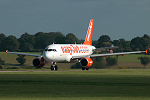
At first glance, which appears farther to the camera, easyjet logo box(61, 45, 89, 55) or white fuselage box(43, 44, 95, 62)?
easyjet logo box(61, 45, 89, 55)

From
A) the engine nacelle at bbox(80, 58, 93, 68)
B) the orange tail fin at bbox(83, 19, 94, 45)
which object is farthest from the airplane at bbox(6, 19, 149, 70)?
the orange tail fin at bbox(83, 19, 94, 45)

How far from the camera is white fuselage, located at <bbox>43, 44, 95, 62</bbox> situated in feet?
237

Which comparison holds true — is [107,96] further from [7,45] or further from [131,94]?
[7,45]

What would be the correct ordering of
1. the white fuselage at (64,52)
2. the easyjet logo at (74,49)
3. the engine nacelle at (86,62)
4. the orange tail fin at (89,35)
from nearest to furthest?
the white fuselage at (64,52) < the engine nacelle at (86,62) < the easyjet logo at (74,49) < the orange tail fin at (89,35)

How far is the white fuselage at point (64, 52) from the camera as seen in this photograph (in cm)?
7231

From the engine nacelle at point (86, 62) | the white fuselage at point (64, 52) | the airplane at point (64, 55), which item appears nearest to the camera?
the white fuselage at point (64, 52)

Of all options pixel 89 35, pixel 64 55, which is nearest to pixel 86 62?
pixel 64 55

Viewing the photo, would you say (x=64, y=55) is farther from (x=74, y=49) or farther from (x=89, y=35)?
(x=89, y=35)

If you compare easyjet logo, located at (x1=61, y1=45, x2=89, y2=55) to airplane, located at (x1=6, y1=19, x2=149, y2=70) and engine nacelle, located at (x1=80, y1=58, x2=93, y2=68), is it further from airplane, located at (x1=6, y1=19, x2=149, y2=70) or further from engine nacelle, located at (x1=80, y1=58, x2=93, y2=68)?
engine nacelle, located at (x1=80, y1=58, x2=93, y2=68)

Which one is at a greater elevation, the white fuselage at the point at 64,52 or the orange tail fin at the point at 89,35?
the orange tail fin at the point at 89,35

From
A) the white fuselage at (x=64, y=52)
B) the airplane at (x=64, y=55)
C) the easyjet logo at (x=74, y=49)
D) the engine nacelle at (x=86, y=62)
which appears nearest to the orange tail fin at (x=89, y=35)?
the airplane at (x=64, y=55)

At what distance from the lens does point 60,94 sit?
30.4m

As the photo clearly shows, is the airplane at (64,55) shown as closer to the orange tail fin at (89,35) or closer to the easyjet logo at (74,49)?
the easyjet logo at (74,49)

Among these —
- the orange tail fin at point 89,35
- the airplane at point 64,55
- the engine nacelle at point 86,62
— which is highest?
the orange tail fin at point 89,35
